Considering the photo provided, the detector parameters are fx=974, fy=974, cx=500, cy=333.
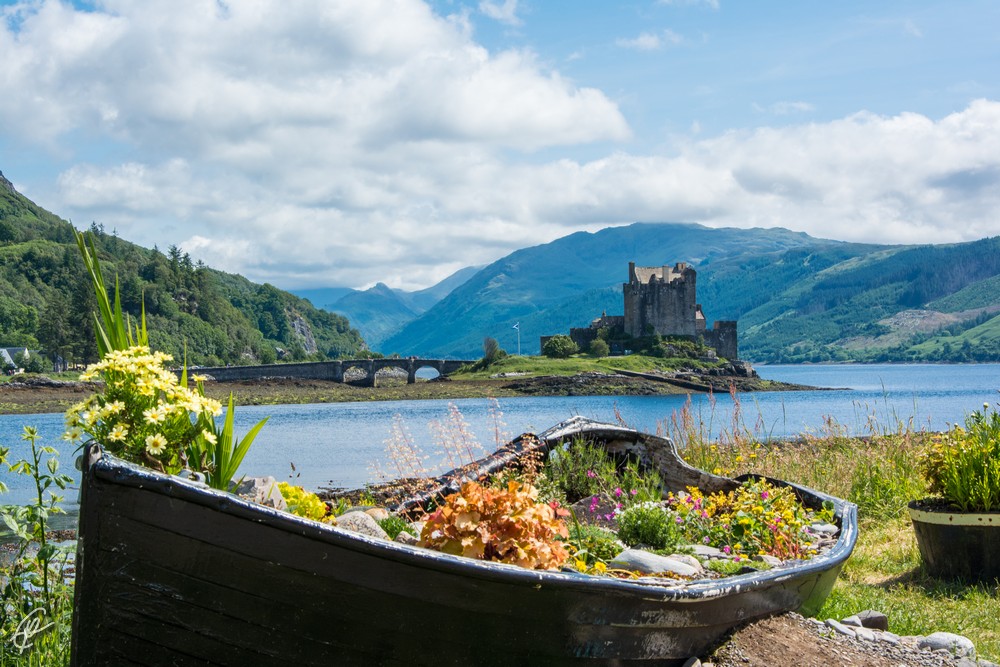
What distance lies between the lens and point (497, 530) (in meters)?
4.56

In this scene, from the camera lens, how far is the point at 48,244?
478 feet

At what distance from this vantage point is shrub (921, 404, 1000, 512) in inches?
289

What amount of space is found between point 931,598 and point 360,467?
22.6 meters

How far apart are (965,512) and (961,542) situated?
0.75ft

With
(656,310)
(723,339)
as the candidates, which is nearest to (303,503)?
(656,310)

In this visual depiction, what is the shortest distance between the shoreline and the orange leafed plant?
6766cm

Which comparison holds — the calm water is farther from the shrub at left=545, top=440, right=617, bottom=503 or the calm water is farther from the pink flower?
the pink flower

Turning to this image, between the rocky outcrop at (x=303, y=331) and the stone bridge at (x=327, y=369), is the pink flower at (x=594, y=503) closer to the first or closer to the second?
the stone bridge at (x=327, y=369)

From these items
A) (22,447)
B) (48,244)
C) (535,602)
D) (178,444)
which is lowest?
(22,447)

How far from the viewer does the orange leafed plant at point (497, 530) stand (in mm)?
4488

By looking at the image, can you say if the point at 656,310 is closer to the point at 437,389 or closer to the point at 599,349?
the point at 599,349

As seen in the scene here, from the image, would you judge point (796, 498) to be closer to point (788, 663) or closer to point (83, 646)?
point (788, 663)

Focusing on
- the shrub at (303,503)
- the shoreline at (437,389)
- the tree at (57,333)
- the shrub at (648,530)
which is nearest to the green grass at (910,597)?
the shrub at (648,530)

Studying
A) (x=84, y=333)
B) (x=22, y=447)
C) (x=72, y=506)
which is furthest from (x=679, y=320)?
(x=72, y=506)
